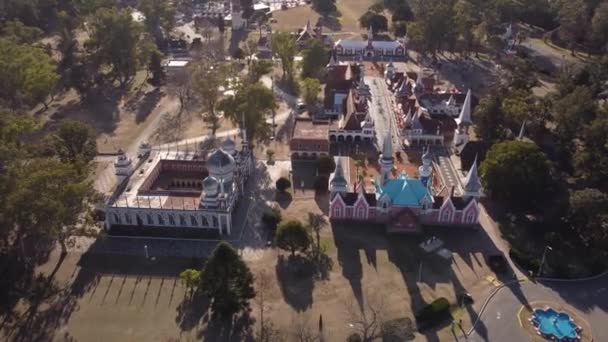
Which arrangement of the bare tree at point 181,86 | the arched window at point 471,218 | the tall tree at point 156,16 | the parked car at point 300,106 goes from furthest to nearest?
the tall tree at point 156,16 → the bare tree at point 181,86 → the parked car at point 300,106 → the arched window at point 471,218

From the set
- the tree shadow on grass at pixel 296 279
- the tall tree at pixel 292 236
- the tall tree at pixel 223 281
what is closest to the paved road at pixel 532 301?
the tree shadow on grass at pixel 296 279

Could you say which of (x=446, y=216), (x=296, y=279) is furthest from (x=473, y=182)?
(x=296, y=279)

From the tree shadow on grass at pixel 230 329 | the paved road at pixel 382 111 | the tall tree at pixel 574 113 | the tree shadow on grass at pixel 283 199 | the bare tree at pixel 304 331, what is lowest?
the tree shadow on grass at pixel 230 329

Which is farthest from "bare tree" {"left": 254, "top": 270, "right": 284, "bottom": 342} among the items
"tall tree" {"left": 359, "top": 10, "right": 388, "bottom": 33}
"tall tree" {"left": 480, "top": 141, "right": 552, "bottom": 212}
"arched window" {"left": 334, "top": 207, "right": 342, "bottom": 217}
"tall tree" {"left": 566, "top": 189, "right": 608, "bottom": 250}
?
"tall tree" {"left": 359, "top": 10, "right": 388, "bottom": 33}

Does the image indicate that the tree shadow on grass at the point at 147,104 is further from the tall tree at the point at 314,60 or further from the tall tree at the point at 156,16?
the tall tree at the point at 156,16

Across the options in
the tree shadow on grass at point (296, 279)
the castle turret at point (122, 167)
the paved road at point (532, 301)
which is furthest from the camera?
the castle turret at point (122, 167)

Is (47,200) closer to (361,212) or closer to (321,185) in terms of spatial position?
(321,185)
